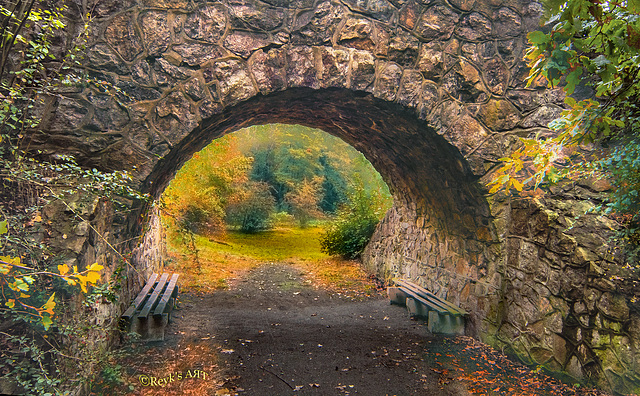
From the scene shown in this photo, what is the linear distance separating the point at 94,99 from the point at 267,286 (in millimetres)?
4765

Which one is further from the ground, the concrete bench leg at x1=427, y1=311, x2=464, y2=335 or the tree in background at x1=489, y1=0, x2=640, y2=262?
the tree in background at x1=489, y1=0, x2=640, y2=262

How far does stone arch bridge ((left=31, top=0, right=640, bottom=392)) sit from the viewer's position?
300cm

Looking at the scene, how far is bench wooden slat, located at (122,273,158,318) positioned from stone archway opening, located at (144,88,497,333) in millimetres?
1153

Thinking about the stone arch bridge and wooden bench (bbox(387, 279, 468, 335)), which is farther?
wooden bench (bbox(387, 279, 468, 335))

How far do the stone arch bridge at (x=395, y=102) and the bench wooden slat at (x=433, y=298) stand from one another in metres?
0.16

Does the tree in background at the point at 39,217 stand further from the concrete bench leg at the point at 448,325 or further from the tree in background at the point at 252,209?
the tree in background at the point at 252,209

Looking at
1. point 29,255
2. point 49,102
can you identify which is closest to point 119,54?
point 49,102

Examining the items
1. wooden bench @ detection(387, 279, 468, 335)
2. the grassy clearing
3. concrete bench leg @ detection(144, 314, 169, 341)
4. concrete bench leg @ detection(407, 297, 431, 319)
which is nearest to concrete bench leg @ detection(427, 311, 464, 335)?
wooden bench @ detection(387, 279, 468, 335)

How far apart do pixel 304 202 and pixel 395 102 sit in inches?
570

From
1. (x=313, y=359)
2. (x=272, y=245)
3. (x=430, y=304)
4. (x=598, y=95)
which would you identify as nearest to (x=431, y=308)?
(x=430, y=304)

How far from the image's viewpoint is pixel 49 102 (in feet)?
9.36

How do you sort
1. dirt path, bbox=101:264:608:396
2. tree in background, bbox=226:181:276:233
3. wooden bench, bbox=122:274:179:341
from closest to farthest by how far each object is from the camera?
1. dirt path, bbox=101:264:608:396
2. wooden bench, bbox=122:274:179:341
3. tree in background, bbox=226:181:276:233

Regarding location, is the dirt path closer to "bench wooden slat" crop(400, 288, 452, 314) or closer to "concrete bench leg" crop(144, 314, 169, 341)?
"concrete bench leg" crop(144, 314, 169, 341)

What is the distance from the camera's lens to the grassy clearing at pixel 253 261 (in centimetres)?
704
